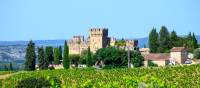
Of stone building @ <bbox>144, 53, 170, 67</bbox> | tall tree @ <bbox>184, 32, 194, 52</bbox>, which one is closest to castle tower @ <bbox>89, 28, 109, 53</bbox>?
tall tree @ <bbox>184, 32, 194, 52</bbox>

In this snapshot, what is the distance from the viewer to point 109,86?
9.24 m

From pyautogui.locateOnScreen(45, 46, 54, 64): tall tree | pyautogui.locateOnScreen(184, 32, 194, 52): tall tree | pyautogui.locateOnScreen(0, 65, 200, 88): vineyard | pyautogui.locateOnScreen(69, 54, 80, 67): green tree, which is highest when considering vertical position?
pyautogui.locateOnScreen(184, 32, 194, 52): tall tree

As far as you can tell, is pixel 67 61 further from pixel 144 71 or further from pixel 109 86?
pixel 109 86

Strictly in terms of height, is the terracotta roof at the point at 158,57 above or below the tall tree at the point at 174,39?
below

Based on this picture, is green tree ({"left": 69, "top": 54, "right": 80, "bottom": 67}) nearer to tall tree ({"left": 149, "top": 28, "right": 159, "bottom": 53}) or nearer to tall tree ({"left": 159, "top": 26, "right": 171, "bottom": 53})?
tall tree ({"left": 149, "top": 28, "right": 159, "bottom": 53})

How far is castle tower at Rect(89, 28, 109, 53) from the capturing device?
98.4 m

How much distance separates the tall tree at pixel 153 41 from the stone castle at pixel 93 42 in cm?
265

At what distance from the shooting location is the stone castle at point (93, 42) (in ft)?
322

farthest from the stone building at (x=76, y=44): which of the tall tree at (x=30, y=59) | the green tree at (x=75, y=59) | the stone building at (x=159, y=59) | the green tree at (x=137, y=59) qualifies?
the tall tree at (x=30, y=59)

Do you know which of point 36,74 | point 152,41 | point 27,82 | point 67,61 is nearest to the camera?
point 27,82

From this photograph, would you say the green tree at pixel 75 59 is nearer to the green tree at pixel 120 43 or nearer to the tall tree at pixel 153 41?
the green tree at pixel 120 43

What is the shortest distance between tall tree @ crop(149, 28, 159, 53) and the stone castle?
2647mm

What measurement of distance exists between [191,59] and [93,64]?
14.4m

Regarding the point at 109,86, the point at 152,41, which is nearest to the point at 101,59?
the point at 152,41
